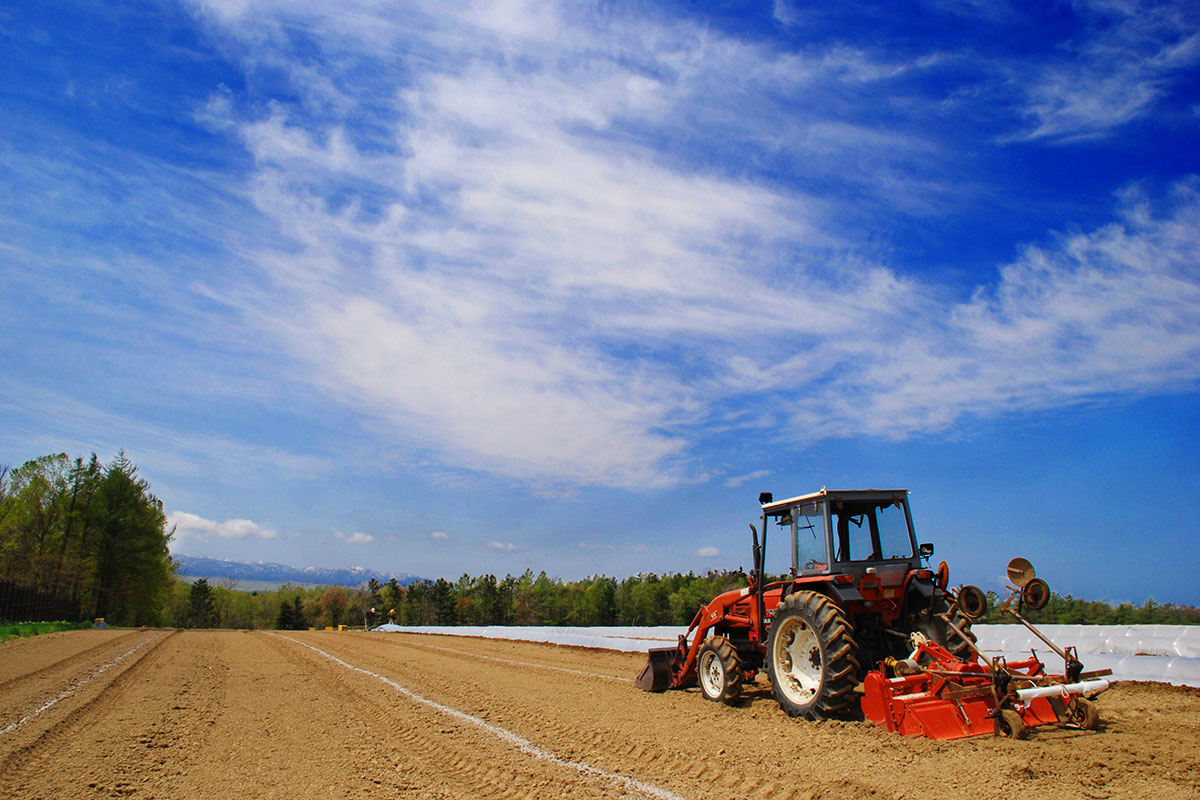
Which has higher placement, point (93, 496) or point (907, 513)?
point (93, 496)

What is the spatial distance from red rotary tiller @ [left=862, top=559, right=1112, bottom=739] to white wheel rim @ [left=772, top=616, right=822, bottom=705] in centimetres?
77

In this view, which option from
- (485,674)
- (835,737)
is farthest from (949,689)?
(485,674)

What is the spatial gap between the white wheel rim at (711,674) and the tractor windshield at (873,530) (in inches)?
84.2

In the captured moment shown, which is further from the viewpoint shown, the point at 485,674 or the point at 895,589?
the point at 485,674

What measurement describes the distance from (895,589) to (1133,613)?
3093 cm

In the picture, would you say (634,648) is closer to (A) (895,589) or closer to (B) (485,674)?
(B) (485,674)

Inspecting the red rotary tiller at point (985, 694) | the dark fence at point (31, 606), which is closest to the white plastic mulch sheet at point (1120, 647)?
the red rotary tiller at point (985, 694)

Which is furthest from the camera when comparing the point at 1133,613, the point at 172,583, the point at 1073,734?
the point at 172,583

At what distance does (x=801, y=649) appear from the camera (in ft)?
21.5

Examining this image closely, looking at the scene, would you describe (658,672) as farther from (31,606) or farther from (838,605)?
(31,606)

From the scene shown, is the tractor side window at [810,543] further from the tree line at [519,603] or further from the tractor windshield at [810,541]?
the tree line at [519,603]

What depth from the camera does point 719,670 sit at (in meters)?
7.67

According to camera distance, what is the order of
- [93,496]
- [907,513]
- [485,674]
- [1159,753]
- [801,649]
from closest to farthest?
[1159,753] < [801,649] < [907,513] < [485,674] < [93,496]

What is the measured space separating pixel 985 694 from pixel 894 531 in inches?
86.9
